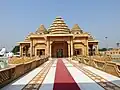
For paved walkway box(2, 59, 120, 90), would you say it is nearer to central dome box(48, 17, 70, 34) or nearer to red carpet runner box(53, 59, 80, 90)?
red carpet runner box(53, 59, 80, 90)

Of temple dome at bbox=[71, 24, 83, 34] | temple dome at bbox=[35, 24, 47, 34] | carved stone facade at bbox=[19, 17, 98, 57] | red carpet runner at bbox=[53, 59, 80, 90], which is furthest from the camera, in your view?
temple dome at bbox=[71, 24, 83, 34]

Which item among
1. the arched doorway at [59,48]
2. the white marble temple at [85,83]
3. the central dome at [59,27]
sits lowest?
the white marble temple at [85,83]

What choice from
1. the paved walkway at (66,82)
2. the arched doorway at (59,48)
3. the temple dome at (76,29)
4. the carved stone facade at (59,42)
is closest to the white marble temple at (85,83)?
the paved walkway at (66,82)

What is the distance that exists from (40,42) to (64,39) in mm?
6206

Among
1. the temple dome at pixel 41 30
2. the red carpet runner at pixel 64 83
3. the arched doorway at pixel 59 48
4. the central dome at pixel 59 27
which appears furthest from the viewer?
the temple dome at pixel 41 30

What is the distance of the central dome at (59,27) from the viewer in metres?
50.7

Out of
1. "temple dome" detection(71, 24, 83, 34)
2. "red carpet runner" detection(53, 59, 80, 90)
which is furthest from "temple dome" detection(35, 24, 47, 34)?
"red carpet runner" detection(53, 59, 80, 90)

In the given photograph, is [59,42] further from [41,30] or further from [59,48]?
[41,30]

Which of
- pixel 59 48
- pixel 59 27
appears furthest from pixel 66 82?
pixel 59 27

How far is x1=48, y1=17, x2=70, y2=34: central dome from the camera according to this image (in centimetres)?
5072

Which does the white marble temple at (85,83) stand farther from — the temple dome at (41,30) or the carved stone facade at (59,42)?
the temple dome at (41,30)

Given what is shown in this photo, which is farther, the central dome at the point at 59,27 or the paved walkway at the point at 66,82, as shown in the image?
the central dome at the point at 59,27

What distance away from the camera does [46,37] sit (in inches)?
1827

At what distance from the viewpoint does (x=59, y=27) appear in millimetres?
52062
